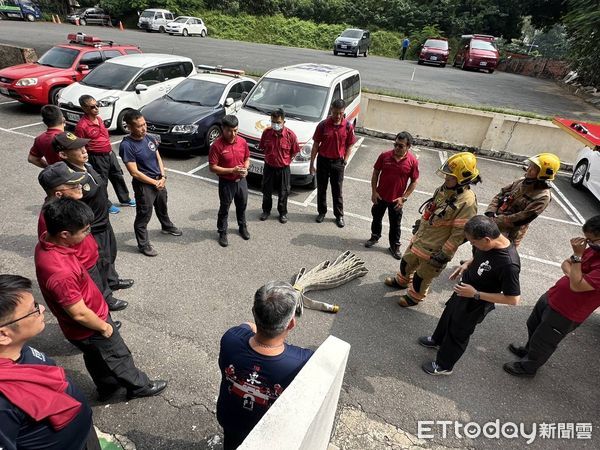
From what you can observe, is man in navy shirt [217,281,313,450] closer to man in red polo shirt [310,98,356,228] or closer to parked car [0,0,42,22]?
man in red polo shirt [310,98,356,228]

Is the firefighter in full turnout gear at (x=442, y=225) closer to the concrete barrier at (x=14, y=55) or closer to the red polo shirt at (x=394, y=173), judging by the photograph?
the red polo shirt at (x=394, y=173)

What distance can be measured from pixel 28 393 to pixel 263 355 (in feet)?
3.46

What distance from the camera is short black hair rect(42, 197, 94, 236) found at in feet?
7.43

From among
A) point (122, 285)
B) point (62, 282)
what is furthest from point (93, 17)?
point (62, 282)

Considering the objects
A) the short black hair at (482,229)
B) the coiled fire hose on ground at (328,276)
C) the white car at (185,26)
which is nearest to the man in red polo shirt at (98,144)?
the coiled fire hose on ground at (328,276)

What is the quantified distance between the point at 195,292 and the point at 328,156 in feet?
9.65

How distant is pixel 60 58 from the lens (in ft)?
34.3

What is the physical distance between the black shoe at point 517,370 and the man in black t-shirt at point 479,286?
67 cm

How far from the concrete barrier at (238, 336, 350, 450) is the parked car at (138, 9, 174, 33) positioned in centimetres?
3257

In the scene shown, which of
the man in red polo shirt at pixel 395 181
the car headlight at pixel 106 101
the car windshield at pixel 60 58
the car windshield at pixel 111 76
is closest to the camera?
the man in red polo shirt at pixel 395 181

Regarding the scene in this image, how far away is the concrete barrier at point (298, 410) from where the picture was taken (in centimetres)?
137

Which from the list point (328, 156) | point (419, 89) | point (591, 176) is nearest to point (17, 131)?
point (328, 156)

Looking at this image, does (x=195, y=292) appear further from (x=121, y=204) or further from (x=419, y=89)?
(x=419, y=89)

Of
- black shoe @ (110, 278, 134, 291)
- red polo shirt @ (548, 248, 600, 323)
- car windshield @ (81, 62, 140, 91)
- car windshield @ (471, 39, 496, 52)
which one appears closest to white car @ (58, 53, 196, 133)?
car windshield @ (81, 62, 140, 91)
